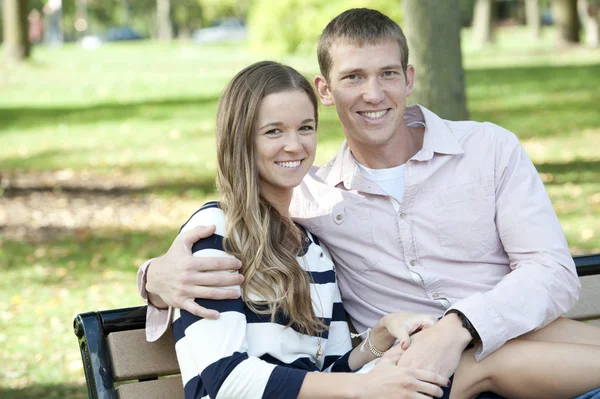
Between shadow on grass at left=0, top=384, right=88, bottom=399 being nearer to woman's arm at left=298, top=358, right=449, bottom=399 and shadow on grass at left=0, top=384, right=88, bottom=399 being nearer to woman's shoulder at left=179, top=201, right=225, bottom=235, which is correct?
woman's shoulder at left=179, top=201, right=225, bottom=235

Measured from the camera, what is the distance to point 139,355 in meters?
3.10

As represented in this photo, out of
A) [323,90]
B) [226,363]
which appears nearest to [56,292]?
[323,90]

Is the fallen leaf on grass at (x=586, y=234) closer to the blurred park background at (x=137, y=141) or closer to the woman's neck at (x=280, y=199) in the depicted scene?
the blurred park background at (x=137, y=141)

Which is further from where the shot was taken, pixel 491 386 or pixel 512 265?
pixel 512 265

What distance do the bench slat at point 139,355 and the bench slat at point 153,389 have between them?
0.03 metres

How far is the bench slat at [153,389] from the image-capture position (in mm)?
3031

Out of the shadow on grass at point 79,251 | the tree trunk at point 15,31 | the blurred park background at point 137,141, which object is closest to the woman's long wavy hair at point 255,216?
the blurred park background at point 137,141

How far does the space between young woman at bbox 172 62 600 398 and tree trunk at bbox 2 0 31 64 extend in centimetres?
2253

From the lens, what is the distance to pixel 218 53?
3600cm

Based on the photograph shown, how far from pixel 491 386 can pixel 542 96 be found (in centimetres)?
1607

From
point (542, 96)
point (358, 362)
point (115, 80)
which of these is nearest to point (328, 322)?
point (358, 362)

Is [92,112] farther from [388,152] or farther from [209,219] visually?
[209,219]

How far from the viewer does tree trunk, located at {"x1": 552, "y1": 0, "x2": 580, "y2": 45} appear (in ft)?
90.2

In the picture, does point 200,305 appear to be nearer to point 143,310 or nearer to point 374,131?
point 143,310
